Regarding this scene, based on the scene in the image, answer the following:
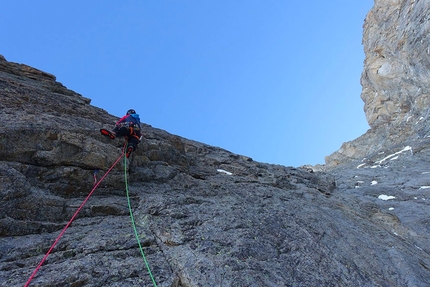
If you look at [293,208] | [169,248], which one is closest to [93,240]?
[169,248]

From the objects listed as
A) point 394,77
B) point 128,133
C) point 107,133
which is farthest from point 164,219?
point 394,77

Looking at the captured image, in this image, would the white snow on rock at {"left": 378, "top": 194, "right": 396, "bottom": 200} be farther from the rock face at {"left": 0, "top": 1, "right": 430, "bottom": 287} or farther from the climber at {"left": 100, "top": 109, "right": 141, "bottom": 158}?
the climber at {"left": 100, "top": 109, "right": 141, "bottom": 158}

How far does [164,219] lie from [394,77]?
47318mm

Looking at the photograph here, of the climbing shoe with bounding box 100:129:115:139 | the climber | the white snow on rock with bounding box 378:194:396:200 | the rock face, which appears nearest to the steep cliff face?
the white snow on rock with bounding box 378:194:396:200

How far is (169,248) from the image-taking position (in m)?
6.26

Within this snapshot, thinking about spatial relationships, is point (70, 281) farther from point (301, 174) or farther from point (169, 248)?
point (301, 174)

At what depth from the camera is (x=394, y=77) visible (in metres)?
44.2

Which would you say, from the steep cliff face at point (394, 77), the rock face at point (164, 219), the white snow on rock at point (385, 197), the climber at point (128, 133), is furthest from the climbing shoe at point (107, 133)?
the steep cliff face at point (394, 77)

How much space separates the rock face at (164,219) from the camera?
5629 mm

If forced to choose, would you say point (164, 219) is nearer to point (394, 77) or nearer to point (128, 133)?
point (128, 133)

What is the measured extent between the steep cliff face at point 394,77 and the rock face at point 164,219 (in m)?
26.7

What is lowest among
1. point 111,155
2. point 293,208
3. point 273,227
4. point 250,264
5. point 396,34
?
point 250,264

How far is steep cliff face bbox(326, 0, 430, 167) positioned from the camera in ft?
115

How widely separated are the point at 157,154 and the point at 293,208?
5044 millimetres
